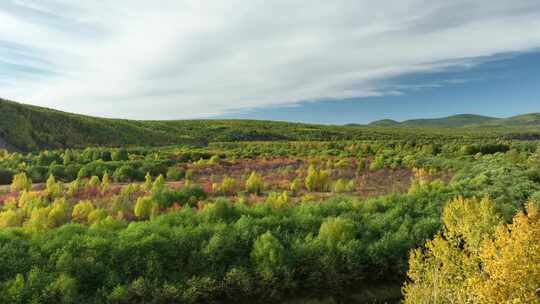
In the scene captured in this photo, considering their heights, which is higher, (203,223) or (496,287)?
(496,287)

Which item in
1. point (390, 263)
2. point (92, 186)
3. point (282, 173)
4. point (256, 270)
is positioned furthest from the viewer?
point (282, 173)

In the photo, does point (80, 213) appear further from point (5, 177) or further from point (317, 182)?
point (5, 177)

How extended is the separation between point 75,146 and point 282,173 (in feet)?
101

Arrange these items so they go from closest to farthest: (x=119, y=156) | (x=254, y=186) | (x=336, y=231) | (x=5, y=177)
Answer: (x=336, y=231) < (x=254, y=186) < (x=5, y=177) < (x=119, y=156)

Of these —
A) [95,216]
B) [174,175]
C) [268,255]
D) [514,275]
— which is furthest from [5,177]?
[514,275]

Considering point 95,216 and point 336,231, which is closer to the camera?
point 336,231

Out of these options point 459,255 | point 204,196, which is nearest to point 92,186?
point 204,196

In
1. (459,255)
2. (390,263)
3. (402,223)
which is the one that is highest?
(459,255)

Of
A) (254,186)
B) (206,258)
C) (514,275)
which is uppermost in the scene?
(514,275)

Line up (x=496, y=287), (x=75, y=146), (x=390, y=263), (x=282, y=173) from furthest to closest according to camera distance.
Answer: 1. (x=75, y=146)
2. (x=282, y=173)
3. (x=390, y=263)
4. (x=496, y=287)

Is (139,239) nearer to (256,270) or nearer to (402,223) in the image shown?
(256,270)

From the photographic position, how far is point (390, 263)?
33.0 feet

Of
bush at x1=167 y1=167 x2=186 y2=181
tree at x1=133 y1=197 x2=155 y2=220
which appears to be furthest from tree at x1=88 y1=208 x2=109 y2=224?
bush at x1=167 y1=167 x2=186 y2=181

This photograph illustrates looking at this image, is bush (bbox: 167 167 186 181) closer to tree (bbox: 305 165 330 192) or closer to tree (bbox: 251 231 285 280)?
tree (bbox: 305 165 330 192)
